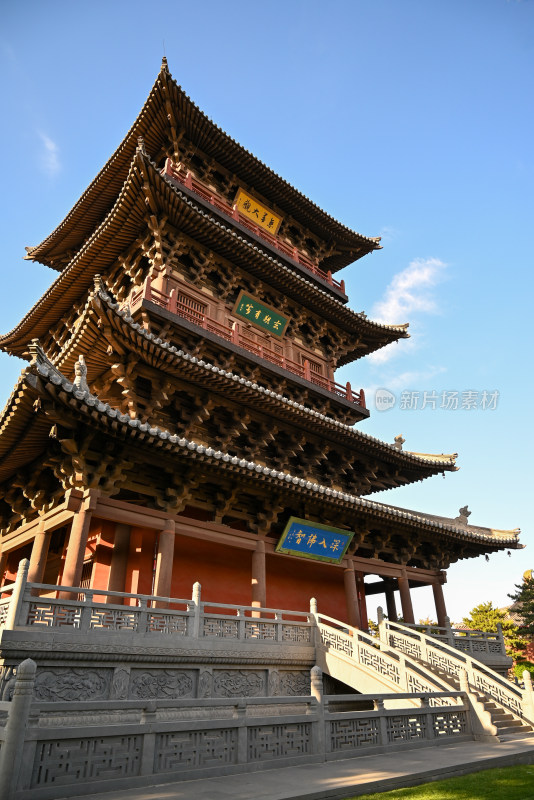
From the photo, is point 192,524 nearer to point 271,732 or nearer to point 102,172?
point 271,732

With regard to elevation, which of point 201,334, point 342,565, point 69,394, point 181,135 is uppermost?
point 181,135

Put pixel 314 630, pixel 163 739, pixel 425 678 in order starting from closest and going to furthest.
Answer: pixel 163 739 < pixel 425 678 < pixel 314 630

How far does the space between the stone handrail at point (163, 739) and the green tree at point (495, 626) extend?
95.5 ft

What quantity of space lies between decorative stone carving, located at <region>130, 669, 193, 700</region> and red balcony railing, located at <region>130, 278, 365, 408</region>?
917cm

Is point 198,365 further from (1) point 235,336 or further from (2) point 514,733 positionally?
(2) point 514,733

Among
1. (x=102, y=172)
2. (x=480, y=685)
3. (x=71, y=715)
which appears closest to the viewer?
(x=71, y=715)

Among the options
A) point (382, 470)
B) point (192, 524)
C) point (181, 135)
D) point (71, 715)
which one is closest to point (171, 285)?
point (181, 135)

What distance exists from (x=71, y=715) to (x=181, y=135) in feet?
57.2

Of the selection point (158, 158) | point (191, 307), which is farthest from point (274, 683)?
point (158, 158)

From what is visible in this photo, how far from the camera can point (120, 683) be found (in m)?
8.39

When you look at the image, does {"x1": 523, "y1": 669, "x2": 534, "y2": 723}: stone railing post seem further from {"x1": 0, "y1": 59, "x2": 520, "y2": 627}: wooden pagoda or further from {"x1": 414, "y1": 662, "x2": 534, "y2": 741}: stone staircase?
{"x1": 0, "y1": 59, "x2": 520, "y2": 627}: wooden pagoda

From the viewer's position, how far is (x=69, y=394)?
9.07 metres

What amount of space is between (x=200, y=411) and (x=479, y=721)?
29.8 ft

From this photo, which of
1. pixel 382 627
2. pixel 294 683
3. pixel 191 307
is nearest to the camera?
pixel 294 683
